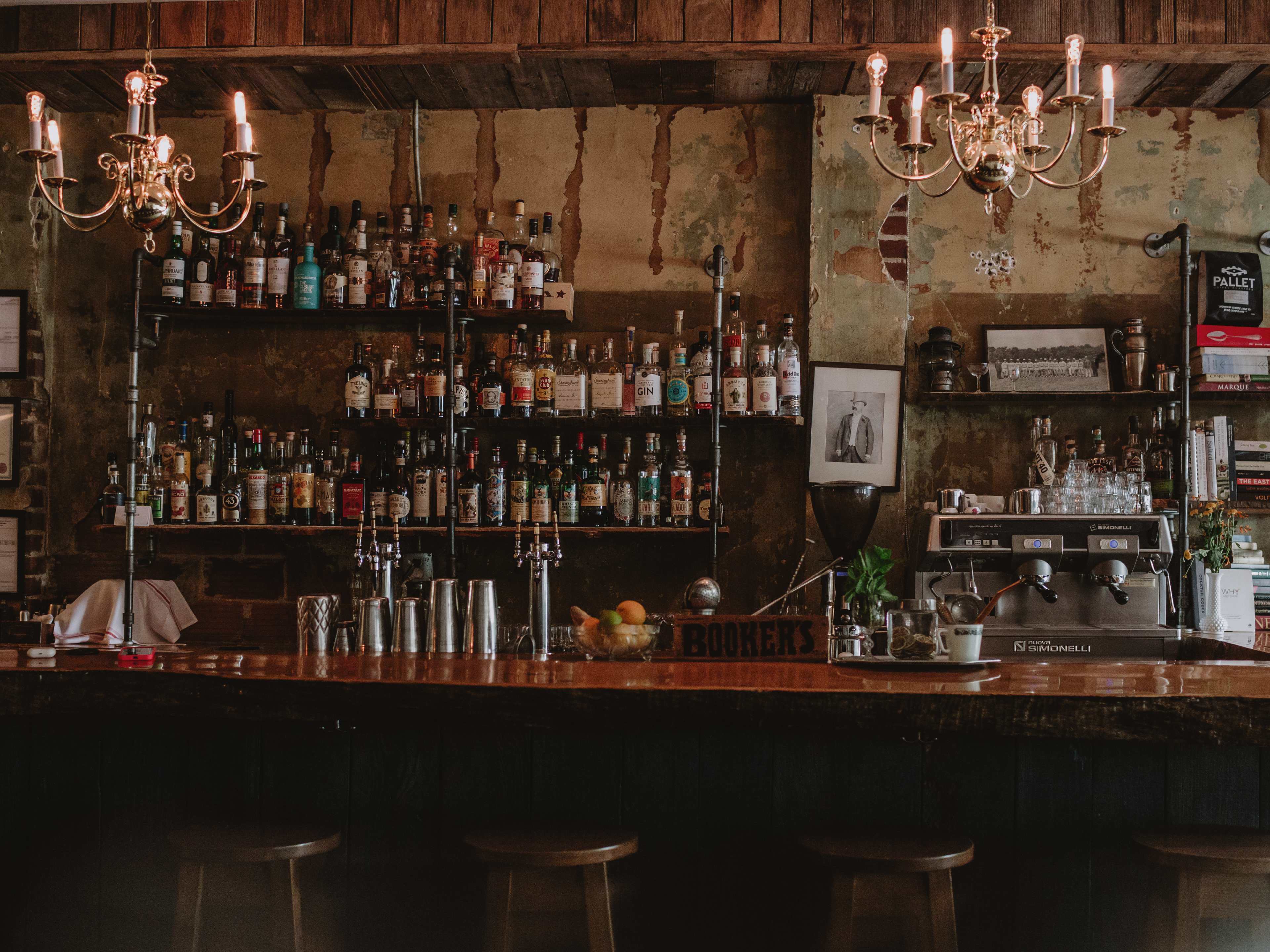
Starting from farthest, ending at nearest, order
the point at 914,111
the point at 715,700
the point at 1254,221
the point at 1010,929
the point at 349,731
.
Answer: the point at 1254,221, the point at 914,111, the point at 349,731, the point at 1010,929, the point at 715,700

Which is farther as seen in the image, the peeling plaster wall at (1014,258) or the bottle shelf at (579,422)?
the peeling plaster wall at (1014,258)

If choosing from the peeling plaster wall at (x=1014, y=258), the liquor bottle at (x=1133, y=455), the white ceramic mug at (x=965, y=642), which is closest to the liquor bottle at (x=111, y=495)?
the peeling plaster wall at (x=1014, y=258)

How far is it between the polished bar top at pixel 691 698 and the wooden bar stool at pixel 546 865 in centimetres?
19

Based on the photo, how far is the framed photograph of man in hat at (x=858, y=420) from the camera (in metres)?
4.02

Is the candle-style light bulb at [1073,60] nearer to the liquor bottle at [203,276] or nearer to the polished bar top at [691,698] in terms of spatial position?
the polished bar top at [691,698]

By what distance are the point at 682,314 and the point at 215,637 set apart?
2323 mm

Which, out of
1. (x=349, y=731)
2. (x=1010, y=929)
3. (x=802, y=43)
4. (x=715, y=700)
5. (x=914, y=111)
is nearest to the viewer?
(x=715, y=700)

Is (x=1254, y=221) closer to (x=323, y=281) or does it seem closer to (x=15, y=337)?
(x=323, y=281)

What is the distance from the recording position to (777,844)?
1.90 meters

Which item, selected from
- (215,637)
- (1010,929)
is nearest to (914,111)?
(1010,929)

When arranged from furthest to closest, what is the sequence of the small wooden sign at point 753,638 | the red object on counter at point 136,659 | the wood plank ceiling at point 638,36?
1. the wood plank ceiling at point 638,36
2. the small wooden sign at point 753,638
3. the red object on counter at point 136,659

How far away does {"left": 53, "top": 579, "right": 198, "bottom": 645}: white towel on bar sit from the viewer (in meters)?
3.89

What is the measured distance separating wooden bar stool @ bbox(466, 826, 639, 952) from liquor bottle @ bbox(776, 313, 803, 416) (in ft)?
7.95

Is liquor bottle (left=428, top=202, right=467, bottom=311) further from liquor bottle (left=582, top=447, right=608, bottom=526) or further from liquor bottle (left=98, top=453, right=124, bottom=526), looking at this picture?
liquor bottle (left=98, top=453, right=124, bottom=526)
